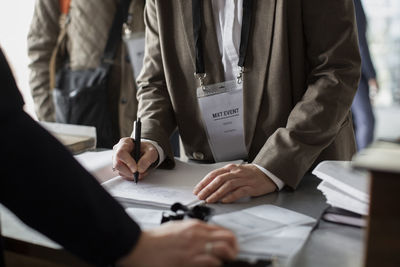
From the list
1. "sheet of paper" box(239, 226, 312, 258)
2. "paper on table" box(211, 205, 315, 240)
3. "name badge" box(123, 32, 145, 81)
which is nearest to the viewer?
"sheet of paper" box(239, 226, 312, 258)

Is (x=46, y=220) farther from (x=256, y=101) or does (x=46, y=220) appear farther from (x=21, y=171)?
(x=256, y=101)

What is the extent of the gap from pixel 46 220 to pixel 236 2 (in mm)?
988

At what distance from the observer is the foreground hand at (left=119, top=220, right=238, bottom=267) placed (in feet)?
2.45

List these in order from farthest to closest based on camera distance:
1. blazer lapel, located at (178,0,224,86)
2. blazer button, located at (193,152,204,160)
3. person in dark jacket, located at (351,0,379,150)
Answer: person in dark jacket, located at (351,0,379,150) → blazer button, located at (193,152,204,160) → blazer lapel, located at (178,0,224,86)

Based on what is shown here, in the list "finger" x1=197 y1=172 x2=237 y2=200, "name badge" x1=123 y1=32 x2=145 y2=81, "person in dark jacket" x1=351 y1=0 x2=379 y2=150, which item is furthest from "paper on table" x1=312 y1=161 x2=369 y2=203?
"person in dark jacket" x1=351 y1=0 x2=379 y2=150

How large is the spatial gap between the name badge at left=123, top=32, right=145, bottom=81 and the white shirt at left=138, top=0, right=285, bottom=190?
107 centimetres

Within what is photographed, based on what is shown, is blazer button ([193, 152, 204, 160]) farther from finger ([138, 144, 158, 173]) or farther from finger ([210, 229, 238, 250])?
finger ([210, 229, 238, 250])

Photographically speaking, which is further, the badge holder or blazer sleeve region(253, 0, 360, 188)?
the badge holder

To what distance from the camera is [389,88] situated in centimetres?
600

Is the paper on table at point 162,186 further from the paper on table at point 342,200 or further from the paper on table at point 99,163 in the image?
the paper on table at point 342,200

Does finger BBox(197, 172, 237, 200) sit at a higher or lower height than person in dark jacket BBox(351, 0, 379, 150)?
higher

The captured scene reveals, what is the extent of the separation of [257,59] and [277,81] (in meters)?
0.09

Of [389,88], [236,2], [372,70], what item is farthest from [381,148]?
[389,88]

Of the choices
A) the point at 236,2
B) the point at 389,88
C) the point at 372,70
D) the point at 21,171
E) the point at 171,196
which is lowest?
the point at 389,88
